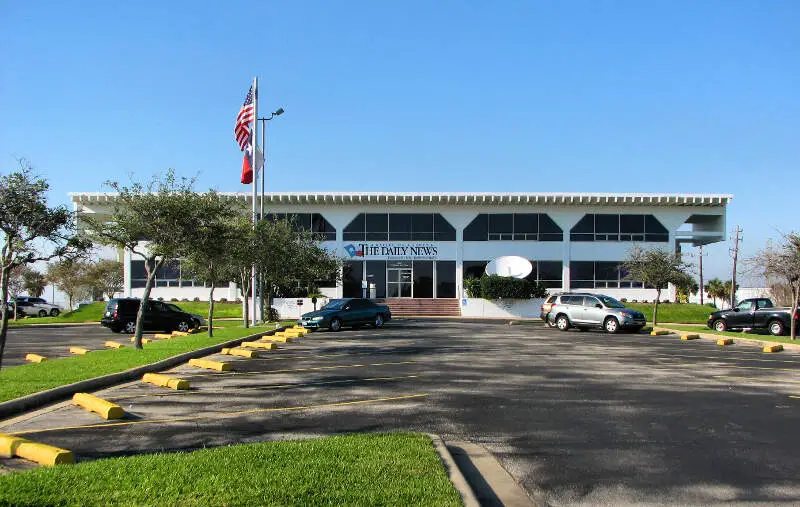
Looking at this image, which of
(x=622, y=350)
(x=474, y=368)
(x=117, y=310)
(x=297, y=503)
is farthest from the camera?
(x=117, y=310)

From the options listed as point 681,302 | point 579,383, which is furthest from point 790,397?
point 681,302

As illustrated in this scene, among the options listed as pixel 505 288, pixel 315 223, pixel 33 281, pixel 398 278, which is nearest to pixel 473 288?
pixel 505 288

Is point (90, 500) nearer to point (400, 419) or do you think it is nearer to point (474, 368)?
point (400, 419)

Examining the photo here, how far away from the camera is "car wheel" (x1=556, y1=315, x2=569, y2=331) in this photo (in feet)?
98.8

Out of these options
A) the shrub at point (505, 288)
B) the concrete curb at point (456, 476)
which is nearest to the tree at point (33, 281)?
the shrub at point (505, 288)

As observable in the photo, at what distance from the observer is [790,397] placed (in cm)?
1070

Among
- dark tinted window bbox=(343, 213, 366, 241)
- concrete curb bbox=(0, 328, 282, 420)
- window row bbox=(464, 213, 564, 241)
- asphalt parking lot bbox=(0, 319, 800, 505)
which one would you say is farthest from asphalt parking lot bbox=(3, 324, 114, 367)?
window row bbox=(464, 213, 564, 241)

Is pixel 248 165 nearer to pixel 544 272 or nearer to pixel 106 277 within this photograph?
pixel 544 272

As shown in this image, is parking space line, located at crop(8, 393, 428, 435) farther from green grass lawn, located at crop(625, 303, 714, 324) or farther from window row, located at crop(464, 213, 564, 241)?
window row, located at crop(464, 213, 564, 241)

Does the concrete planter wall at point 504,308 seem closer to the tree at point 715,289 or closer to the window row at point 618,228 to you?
the window row at point 618,228

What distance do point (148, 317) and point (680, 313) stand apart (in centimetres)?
3509

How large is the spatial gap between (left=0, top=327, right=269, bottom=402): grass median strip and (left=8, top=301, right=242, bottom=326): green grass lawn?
86.7ft

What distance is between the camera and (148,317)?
28.0 metres

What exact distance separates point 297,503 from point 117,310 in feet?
83.8
